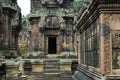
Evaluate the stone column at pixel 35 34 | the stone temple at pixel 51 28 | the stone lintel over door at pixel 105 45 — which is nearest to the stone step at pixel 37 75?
the stone temple at pixel 51 28

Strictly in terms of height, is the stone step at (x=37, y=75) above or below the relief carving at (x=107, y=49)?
below

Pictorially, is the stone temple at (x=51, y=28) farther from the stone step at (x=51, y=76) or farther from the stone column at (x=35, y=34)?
the stone step at (x=51, y=76)

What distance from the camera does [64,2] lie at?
2264 cm

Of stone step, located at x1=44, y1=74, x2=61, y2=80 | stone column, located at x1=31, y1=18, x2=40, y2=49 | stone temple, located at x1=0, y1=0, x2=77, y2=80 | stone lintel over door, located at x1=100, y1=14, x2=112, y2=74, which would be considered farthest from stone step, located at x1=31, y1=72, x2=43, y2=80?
stone lintel over door, located at x1=100, y1=14, x2=112, y2=74

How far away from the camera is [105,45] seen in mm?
4887

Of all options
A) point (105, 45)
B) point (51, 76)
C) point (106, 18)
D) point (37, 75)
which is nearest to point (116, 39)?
point (105, 45)

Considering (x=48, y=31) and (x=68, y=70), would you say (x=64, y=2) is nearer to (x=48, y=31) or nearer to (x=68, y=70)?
(x=48, y=31)

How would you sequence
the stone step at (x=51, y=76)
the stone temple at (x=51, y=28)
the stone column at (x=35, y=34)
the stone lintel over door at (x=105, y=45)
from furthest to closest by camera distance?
1. the stone column at (x=35, y=34)
2. the stone temple at (x=51, y=28)
3. the stone step at (x=51, y=76)
4. the stone lintel over door at (x=105, y=45)

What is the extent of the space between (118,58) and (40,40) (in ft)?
55.7

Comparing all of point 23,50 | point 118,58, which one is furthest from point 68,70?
point 23,50

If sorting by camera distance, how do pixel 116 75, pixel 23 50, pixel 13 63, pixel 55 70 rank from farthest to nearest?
pixel 23 50 < pixel 55 70 < pixel 13 63 < pixel 116 75

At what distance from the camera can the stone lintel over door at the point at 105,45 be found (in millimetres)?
4879

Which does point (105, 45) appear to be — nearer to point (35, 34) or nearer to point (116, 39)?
point (116, 39)

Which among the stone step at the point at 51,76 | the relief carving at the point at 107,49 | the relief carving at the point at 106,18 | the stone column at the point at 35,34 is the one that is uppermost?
the stone column at the point at 35,34
